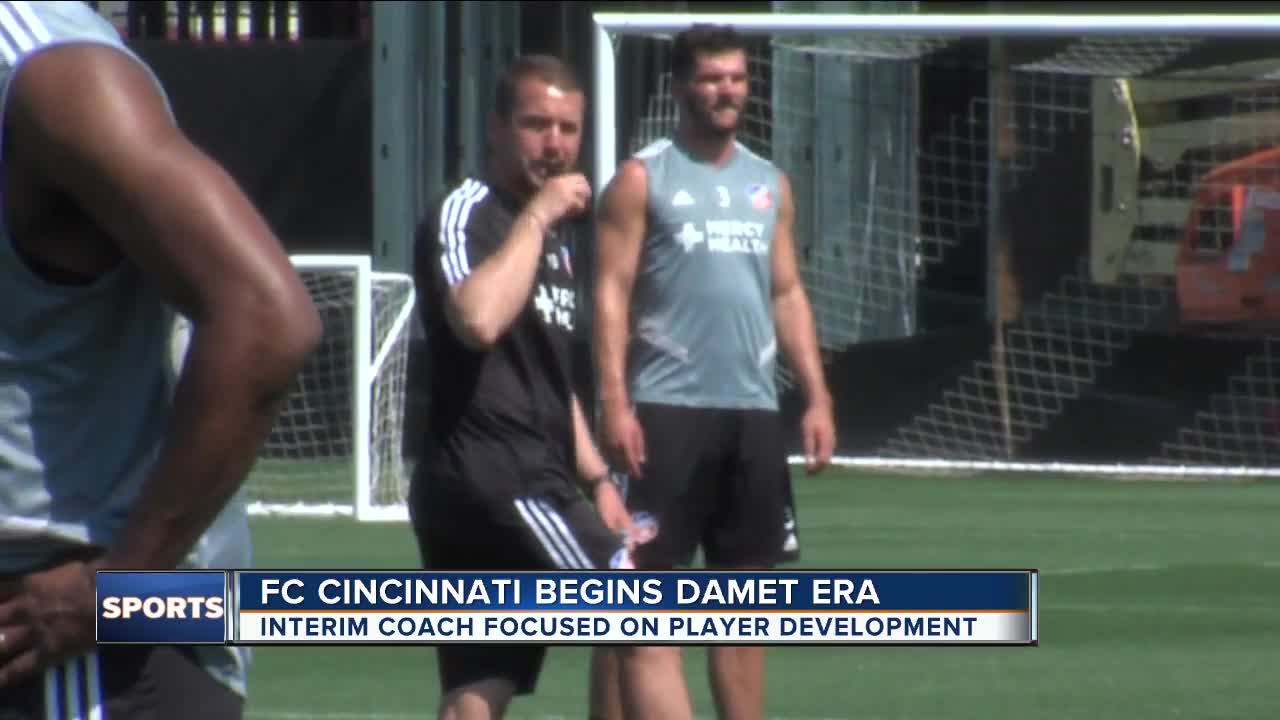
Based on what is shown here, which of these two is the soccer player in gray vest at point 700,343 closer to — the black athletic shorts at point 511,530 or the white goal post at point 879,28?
the black athletic shorts at point 511,530

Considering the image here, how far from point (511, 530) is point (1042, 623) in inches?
168

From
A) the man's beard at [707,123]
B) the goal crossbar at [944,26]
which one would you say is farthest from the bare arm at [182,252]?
the goal crossbar at [944,26]

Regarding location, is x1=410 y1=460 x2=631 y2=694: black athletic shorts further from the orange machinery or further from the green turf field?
the orange machinery

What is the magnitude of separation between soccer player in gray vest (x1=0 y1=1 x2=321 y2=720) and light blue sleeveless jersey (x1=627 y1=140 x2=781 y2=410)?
424 cm

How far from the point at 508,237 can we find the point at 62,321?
3142 millimetres

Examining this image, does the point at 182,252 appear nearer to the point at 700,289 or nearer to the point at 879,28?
the point at 700,289

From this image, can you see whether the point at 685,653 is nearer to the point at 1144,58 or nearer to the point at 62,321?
the point at 62,321

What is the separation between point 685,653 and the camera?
915cm

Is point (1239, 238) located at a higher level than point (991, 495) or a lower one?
higher

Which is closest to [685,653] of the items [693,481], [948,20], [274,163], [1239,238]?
[693,481]

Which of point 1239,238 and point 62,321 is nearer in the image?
point 62,321

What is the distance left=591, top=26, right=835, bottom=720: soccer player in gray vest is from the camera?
23.4ft

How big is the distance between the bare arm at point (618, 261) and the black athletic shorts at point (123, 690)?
164 inches

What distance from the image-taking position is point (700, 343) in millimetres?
7238
